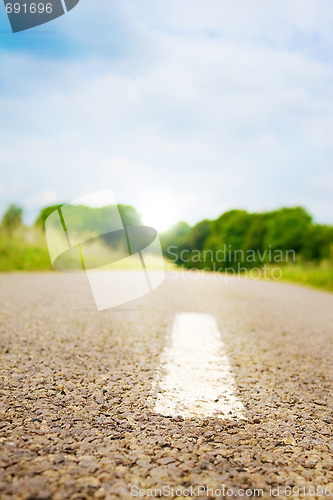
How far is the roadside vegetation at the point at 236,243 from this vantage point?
1244cm

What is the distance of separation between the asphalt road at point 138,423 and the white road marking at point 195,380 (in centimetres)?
5

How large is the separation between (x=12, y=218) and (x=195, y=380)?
1330 cm

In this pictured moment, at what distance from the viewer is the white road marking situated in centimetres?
185

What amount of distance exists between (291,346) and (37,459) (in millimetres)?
2645

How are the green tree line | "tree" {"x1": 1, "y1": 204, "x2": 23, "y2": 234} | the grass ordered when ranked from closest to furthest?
the grass, "tree" {"x1": 1, "y1": 204, "x2": 23, "y2": 234}, the green tree line

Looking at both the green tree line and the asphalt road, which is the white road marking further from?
the green tree line

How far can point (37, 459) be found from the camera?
4.25ft

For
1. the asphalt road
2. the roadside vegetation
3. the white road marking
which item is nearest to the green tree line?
the roadside vegetation

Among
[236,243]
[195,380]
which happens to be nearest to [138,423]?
[195,380]

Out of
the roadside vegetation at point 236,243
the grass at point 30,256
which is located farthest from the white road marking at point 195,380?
the grass at point 30,256

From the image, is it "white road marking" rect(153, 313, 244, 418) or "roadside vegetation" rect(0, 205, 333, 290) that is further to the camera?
"roadside vegetation" rect(0, 205, 333, 290)

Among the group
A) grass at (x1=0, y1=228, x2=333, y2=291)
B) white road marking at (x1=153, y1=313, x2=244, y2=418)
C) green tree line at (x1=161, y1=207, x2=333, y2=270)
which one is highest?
white road marking at (x1=153, y1=313, x2=244, y2=418)

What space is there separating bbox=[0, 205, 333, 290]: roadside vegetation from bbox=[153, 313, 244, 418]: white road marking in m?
2.78

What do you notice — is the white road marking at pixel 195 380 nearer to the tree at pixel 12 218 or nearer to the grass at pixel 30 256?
the grass at pixel 30 256
